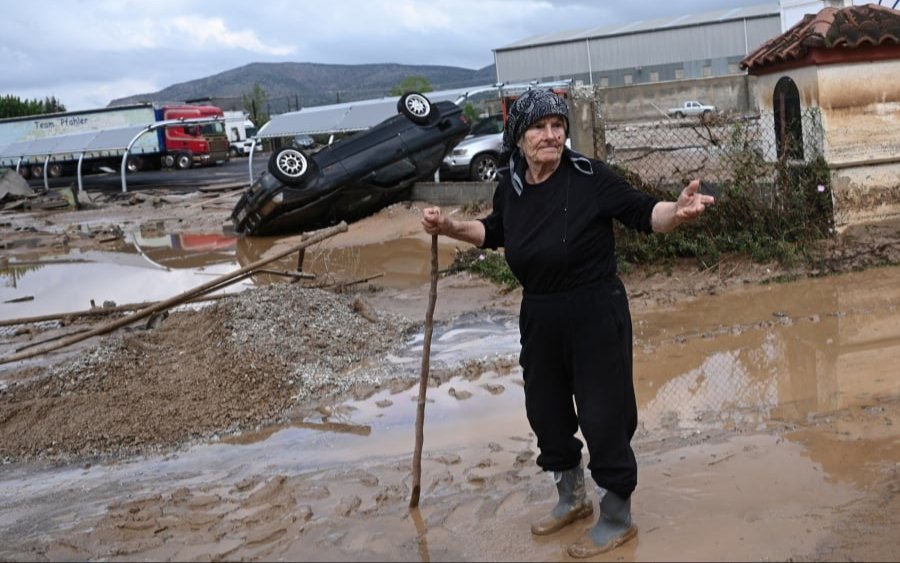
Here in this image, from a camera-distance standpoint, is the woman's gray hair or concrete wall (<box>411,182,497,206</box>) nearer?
the woman's gray hair

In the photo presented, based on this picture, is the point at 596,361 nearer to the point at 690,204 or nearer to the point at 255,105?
the point at 690,204

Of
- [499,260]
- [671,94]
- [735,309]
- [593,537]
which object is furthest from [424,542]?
[671,94]

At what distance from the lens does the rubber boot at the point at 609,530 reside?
4121mm

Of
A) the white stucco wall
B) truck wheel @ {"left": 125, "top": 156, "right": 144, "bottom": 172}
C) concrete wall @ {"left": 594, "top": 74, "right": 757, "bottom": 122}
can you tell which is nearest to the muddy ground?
the white stucco wall

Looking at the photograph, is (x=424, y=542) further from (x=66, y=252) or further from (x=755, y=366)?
(x=66, y=252)

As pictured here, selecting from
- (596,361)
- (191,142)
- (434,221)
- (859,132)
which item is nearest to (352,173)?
(859,132)

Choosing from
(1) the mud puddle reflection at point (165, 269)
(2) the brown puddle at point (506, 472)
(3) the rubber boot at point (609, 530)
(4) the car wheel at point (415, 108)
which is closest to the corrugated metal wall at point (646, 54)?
(4) the car wheel at point (415, 108)

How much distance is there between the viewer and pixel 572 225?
413cm

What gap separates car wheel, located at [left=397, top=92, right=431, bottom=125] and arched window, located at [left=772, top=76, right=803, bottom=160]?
8.20m

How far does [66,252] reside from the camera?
19078 millimetres

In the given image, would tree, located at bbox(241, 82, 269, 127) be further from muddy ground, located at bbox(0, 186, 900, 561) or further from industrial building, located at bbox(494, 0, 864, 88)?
muddy ground, located at bbox(0, 186, 900, 561)

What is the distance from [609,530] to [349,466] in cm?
190

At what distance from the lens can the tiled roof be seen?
9703mm

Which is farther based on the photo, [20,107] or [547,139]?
[20,107]
